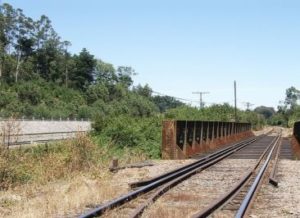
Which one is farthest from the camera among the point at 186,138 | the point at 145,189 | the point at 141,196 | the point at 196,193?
the point at 186,138

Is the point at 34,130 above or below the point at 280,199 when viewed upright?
above

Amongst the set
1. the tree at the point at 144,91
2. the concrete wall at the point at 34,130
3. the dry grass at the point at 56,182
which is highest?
the tree at the point at 144,91

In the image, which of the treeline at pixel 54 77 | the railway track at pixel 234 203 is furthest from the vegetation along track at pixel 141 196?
the treeline at pixel 54 77

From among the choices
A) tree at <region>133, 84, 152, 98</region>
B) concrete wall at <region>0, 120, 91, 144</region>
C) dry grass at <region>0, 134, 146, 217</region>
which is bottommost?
dry grass at <region>0, 134, 146, 217</region>

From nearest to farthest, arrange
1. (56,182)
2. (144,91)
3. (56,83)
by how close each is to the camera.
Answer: (56,182)
(56,83)
(144,91)

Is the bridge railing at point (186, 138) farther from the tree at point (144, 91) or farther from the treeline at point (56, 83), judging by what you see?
the tree at point (144, 91)

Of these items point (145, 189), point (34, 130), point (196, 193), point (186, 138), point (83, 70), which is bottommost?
point (196, 193)

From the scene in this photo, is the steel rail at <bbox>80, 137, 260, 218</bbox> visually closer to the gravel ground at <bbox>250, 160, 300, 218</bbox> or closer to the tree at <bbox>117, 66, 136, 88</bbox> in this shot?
the gravel ground at <bbox>250, 160, 300, 218</bbox>

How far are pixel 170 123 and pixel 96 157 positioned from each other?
4185 millimetres

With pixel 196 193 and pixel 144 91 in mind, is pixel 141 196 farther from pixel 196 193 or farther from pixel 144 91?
pixel 144 91

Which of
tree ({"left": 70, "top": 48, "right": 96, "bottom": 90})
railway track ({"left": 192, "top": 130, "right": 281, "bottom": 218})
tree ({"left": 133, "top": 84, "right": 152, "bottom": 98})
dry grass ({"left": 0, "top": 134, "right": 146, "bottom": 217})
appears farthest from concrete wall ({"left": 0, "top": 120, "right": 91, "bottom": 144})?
tree ({"left": 133, "top": 84, "right": 152, "bottom": 98})

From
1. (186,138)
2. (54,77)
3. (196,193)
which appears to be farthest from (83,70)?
(196,193)

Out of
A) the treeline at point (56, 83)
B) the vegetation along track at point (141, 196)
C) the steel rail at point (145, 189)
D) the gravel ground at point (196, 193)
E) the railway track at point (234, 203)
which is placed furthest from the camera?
the treeline at point (56, 83)

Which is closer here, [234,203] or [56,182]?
[234,203]
